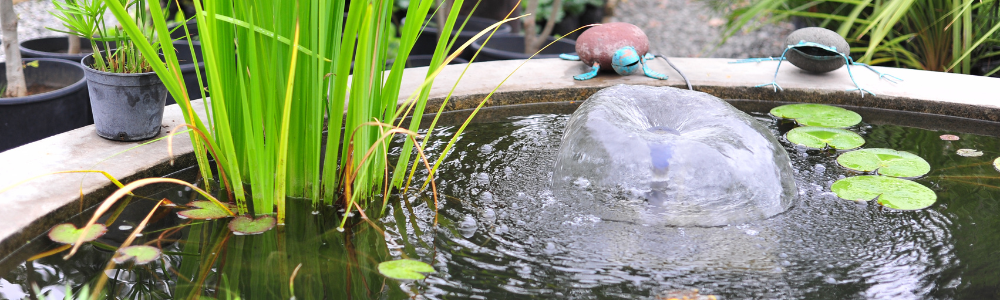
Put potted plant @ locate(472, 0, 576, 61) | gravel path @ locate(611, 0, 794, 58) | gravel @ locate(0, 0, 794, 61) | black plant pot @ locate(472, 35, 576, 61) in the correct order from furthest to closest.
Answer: gravel path @ locate(611, 0, 794, 58)
gravel @ locate(0, 0, 794, 61)
black plant pot @ locate(472, 35, 576, 61)
potted plant @ locate(472, 0, 576, 61)

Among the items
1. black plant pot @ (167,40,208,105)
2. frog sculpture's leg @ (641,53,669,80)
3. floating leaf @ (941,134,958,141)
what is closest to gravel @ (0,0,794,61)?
black plant pot @ (167,40,208,105)

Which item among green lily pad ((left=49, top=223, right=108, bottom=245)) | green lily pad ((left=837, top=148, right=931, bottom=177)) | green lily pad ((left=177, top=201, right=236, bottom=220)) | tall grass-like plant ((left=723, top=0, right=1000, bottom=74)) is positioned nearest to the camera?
green lily pad ((left=49, top=223, right=108, bottom=245))

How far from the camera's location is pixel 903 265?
1529mm

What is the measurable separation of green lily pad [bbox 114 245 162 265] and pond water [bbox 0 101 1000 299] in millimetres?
22

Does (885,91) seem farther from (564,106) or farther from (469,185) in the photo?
(469,185)

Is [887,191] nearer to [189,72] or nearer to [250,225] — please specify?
[250,225]

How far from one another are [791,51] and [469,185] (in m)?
1.61

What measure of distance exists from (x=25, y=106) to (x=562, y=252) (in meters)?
1.83

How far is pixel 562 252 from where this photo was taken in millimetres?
1564

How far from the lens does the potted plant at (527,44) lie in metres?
3.55

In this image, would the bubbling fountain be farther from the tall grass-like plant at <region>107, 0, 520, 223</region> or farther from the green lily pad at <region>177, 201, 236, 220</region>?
the green lily pad at <region>177, 201, 236, 220</region>

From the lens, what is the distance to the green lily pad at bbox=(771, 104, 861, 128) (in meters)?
2.51

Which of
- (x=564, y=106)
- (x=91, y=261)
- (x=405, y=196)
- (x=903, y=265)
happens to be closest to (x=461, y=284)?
(x=405, y=196)

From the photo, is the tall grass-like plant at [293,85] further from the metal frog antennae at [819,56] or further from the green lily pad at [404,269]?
the metal frog antennae at [819,56]
